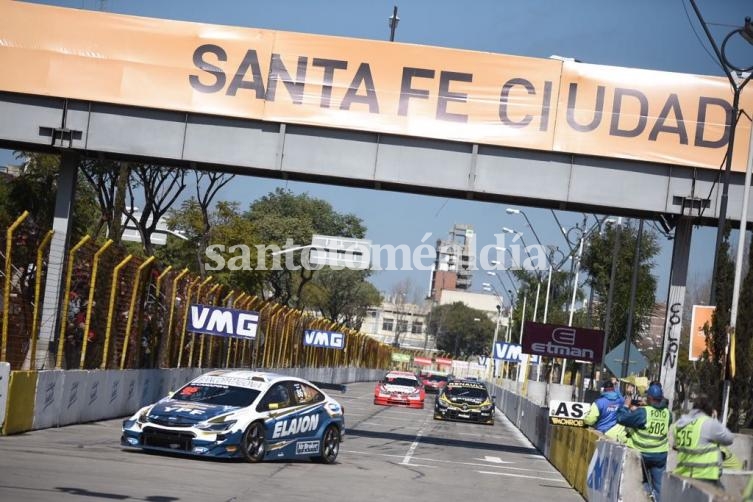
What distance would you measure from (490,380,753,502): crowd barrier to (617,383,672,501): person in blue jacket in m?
0.37

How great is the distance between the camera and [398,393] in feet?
163

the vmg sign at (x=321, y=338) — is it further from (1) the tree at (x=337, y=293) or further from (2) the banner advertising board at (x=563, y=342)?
(1) the tree at (x=337, y=293)

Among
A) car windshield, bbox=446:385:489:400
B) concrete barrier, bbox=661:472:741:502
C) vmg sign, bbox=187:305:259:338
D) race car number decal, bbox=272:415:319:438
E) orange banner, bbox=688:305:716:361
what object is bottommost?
car windshield, bbox=446:385:489:400

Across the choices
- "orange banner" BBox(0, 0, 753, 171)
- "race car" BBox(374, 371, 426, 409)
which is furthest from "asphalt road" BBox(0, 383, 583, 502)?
"race car" BBox(374, 371, 426, 409)

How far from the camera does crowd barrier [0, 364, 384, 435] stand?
18594mm

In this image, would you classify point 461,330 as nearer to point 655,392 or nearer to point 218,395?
point 218,395

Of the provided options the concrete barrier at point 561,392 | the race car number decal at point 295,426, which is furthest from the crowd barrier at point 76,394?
the concrete barrier at point 561,392

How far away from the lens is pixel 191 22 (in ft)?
78.7

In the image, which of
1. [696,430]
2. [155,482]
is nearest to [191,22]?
[155,482]

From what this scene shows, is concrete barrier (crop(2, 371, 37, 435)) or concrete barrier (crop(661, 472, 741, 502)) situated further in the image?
concrete barrier (crop(2, 371, 37, 435))

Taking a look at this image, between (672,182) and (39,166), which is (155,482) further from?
(39,166)

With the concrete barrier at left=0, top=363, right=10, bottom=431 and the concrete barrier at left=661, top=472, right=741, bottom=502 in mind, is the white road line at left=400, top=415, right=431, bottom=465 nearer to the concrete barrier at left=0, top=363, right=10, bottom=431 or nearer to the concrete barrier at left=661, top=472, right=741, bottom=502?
the concrete barrier at left=0, top=363, right=10, bottom=431

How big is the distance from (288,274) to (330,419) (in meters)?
63.2

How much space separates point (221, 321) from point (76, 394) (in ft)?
32.8
